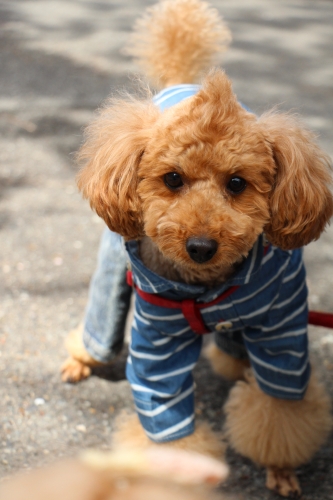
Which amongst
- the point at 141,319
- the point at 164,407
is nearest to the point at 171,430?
the point at 164,407

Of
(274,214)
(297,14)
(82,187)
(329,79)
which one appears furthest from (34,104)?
(297,14)

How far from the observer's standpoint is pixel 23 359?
6.91 ft

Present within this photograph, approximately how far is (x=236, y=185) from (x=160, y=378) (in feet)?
1.93

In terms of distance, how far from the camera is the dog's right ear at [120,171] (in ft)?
4.79

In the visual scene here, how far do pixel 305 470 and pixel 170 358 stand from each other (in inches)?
22.4

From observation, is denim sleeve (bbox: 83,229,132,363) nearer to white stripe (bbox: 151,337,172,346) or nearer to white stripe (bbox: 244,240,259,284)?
white stripe (bbox: 151,337,172,346)

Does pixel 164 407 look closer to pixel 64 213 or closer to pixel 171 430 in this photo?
pixel 171 430

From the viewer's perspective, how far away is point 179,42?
1911 millimetres

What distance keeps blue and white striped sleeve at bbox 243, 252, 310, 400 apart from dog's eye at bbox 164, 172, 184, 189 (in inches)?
17.0

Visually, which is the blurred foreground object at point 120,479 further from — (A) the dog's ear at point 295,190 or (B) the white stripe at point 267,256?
(B) the white stripe at point 267,256

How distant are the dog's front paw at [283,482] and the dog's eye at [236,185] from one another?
2.86ft

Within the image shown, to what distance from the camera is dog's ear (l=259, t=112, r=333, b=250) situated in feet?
4.65

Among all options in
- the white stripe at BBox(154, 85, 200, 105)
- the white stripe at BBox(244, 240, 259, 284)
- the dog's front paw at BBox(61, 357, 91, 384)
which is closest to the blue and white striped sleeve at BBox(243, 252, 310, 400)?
the white stripe at BBox(244, 240, 259, 284)

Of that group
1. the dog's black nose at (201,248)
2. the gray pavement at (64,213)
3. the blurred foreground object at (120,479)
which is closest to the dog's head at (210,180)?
the dog's black nose at (201,248)
